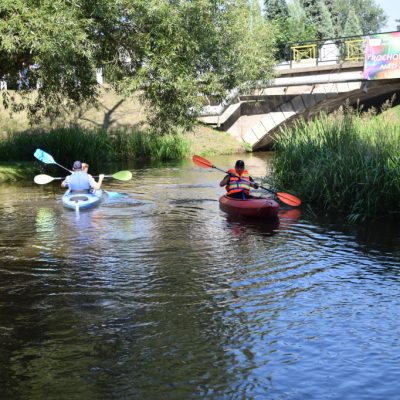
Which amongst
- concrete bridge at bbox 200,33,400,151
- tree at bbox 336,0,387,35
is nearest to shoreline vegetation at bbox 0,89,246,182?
concrete bridge at bbox 200,33,400,151

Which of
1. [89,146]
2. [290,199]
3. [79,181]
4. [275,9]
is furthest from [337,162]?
[275,9]

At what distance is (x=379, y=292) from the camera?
809cm

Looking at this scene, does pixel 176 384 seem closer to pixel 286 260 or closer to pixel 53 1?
pixel 286 260

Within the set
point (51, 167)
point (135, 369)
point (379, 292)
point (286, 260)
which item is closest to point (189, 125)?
point (51, 167)

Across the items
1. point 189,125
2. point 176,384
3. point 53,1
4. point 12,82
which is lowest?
point 176,384

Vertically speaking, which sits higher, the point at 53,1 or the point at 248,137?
the point at 53,1

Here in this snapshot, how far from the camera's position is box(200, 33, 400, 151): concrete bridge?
29.4 metres

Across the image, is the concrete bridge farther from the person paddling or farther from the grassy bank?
the person paddling

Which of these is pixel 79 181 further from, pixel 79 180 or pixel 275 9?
pixel 275 9

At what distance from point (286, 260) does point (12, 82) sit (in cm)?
1411

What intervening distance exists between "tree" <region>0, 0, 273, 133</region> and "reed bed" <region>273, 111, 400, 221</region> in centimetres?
377

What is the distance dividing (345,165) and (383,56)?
15.4m

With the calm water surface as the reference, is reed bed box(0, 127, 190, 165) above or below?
above

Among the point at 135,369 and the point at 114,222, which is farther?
the point at 114,222
